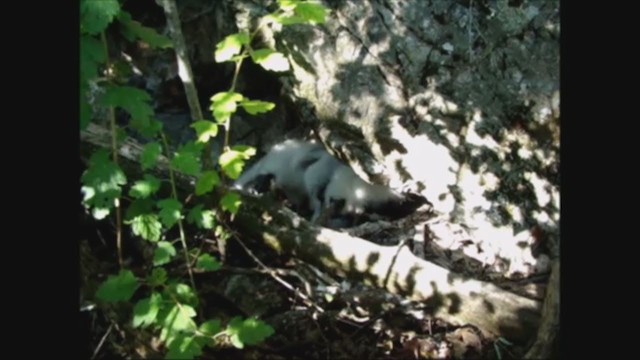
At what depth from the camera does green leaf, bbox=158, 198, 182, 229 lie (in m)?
2.58

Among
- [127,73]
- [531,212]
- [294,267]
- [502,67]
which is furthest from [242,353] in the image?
[502,67]

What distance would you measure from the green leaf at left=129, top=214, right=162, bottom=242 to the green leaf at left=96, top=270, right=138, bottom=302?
0.16 meters

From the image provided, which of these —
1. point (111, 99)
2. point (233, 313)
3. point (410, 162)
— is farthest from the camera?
point (410, 162)

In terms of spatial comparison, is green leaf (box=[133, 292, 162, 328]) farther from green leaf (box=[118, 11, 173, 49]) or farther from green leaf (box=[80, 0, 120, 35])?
green leaf (box=[80, 0, 120, 35])

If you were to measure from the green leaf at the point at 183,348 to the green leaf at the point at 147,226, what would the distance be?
40 centimetres

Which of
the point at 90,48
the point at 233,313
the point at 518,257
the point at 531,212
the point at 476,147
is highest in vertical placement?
the point at 90,48

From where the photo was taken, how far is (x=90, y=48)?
6.47ft

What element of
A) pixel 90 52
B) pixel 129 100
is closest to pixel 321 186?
pixel 129 100

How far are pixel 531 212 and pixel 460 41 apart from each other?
3.52 ft

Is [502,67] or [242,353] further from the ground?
[502,67]

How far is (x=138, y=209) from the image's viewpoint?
2.70 m

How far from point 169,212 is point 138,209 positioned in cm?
17

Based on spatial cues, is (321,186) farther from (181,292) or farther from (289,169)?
(181,292)

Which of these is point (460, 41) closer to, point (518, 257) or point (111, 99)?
point (518, 257)
